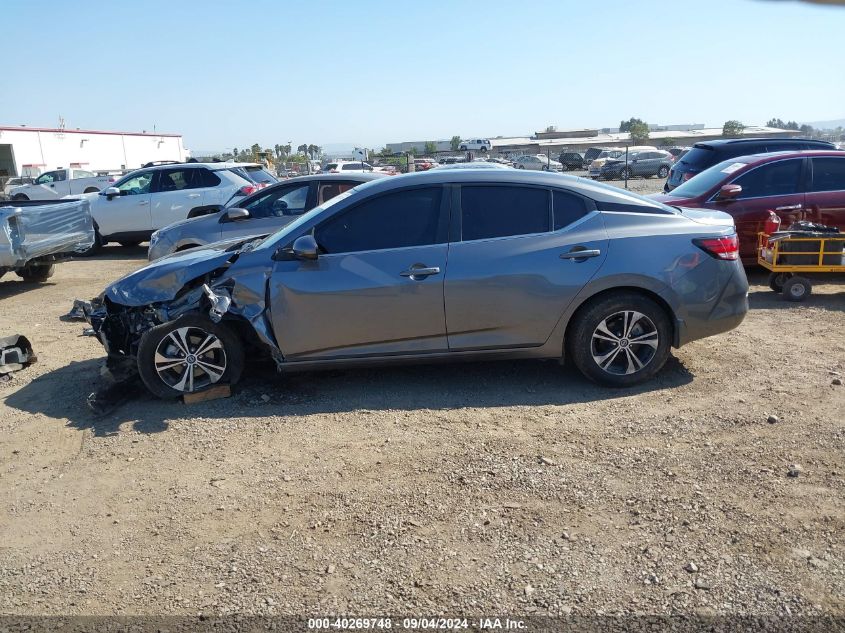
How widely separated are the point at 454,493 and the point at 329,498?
699 mm

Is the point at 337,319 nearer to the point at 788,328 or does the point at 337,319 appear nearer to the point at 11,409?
the point at 11,409

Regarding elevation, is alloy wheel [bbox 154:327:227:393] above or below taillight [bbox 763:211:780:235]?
below

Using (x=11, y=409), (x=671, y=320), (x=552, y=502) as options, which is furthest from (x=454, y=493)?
(x=11, y=409)

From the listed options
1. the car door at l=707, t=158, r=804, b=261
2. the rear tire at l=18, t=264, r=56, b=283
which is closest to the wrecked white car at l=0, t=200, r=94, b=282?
the rear tire at l=18, t=264, r=56, b=283

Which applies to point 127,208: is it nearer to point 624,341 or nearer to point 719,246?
point 624,341

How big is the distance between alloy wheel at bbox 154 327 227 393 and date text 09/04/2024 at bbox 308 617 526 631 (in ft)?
9.47

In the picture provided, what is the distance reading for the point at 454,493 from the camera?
391 cm

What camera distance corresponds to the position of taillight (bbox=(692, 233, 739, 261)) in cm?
532

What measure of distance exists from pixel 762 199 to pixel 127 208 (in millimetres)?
11393

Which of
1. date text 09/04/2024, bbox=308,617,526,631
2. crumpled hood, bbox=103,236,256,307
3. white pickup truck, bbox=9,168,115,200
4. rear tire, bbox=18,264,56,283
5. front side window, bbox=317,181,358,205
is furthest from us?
white pickup truck, bbox=9,168,115,200

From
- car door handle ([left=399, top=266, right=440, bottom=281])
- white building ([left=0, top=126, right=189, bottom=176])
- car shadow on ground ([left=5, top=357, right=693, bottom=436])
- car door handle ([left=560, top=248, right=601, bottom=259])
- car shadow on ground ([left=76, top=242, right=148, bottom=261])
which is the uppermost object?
white building ([left=0, top=126, right=189, bottom=176])

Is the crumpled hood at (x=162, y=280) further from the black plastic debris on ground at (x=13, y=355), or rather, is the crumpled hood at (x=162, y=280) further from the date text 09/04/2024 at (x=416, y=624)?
the date text 09/04/2024 at (x=416, y=624)

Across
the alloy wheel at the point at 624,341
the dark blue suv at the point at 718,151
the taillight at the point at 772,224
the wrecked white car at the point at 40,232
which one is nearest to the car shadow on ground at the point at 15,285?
the wrecked white car at the point at 40,232

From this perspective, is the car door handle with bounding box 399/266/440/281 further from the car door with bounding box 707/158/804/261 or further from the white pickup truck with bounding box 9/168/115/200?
the white pickup truck with bounding box 9/168/115/200
